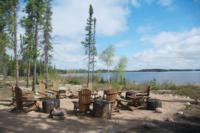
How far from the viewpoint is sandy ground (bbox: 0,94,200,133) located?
898 cm

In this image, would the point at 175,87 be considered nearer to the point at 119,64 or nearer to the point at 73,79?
the point at 73,79

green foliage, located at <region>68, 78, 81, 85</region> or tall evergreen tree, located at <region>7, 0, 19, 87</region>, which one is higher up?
tall evergreen tree, located at <region>7, 0, 19, 87</region>

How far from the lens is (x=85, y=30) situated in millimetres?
37438

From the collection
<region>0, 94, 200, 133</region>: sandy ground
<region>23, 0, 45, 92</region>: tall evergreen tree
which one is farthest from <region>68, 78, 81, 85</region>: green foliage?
<region>0, 94, 200, 133</region>: sandy ground

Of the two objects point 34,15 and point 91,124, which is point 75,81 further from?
point 91,124

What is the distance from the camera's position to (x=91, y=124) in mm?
9906

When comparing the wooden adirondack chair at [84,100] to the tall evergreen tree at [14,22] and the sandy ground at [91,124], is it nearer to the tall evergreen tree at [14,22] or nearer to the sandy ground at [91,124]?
the sandy ground at [91,124]

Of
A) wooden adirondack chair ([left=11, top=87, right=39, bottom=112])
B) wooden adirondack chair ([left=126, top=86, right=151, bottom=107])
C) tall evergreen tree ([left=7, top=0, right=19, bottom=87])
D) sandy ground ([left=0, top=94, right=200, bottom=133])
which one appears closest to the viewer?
sandy ground ([left=0, top=94, right=200, bottom=133])

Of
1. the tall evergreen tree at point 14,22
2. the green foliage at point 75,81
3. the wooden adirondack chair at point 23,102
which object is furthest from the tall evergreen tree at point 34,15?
the green foliage at point 75,81

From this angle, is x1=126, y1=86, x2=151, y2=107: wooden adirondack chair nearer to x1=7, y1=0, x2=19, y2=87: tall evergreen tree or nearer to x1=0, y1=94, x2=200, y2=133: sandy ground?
x1=0, y1=94, x2=200, y2=133: sandy ground

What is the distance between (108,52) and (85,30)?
14.4m

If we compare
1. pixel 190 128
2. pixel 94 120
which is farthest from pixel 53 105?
pixel 190 128

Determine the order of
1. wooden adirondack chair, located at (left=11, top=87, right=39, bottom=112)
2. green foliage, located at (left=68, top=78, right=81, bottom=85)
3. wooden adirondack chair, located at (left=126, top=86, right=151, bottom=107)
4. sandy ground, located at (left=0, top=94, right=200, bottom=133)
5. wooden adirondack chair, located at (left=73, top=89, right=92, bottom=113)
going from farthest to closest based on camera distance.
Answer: green foliage, located at (left=68, top=78, right=81, bottom=85) → wooden adirondack chair, located at (left=126, top=86, right=151, bottom=107) → wooden adirondack chair, located at (left=11, top=87, right=39, bottom=112) → wooden adirondack chair, located at (left=73, top=89, right=92, bottom=113) → sandy ground, located at (left=0, top=94, right=200, bottom=133)

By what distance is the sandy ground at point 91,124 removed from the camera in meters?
8.98
